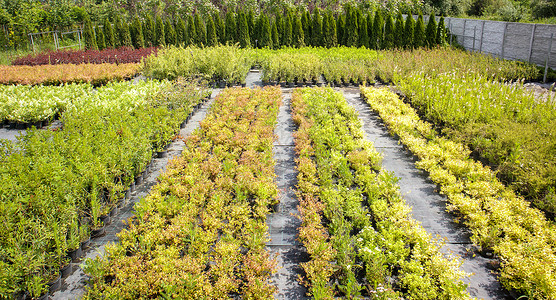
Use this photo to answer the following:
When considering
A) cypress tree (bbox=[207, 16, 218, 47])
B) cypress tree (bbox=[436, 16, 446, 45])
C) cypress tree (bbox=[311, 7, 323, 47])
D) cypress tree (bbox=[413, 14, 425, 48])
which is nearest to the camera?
cypress tree (bbox=[436, 16, 446, 45])

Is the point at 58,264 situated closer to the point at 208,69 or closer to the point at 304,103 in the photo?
the point at 304,103

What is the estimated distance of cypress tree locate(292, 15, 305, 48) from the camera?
17828 millimetres

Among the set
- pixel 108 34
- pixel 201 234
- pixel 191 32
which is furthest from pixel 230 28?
pixel 201 234

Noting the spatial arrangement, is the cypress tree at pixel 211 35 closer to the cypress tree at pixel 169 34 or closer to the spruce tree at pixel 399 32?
the cypress tree at pixel 169 34

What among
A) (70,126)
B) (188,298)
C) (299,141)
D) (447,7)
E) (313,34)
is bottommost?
(188,298)

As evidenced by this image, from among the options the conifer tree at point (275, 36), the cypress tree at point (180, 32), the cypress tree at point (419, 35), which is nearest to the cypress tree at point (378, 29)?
the cypress tree at point (419, 35)

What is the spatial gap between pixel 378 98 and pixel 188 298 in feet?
25.1

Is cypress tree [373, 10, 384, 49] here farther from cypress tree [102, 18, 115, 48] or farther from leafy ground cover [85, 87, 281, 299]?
cypress tree [102, 18, 115, 48]

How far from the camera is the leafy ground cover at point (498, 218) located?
3.32 meters

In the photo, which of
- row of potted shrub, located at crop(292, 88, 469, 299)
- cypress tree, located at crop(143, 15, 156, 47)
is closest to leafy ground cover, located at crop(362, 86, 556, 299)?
row of potted shrub, located at crop(292, 88, 469, 299)

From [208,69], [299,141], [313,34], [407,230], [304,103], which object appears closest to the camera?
[407,230]

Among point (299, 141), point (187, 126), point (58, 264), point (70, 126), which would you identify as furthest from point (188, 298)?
point (187, 126)

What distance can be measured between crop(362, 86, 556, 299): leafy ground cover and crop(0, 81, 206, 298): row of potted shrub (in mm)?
4413

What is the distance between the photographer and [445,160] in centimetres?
590
